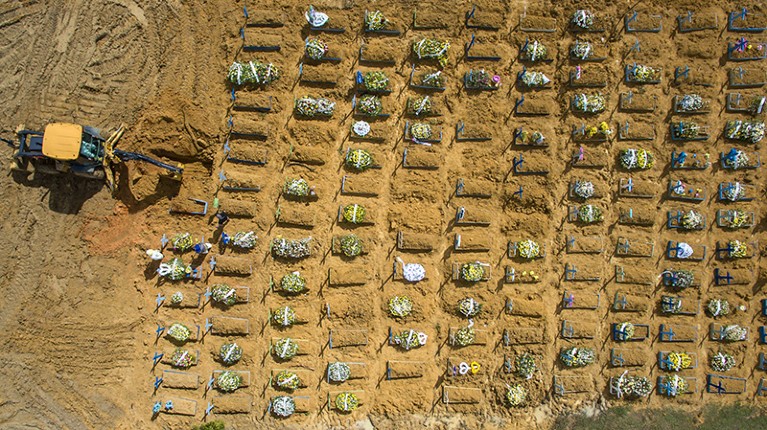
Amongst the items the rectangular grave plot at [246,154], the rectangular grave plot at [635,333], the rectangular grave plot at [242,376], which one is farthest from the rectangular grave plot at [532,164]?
the rectangular grave plot at [242,376]

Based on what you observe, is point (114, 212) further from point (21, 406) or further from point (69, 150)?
point (21, 406)

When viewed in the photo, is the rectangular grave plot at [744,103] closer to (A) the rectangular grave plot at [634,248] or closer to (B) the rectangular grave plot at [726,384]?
(A) the rectangular grave plot at [634,248]

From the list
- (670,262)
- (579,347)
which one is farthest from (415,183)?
(670,262)

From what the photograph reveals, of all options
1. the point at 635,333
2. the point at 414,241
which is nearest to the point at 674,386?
the point at 635,333

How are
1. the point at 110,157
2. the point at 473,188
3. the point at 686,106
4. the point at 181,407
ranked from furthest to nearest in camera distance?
the point at 686,106
the point at 473,188
the point at 181,407
the point at 110,157

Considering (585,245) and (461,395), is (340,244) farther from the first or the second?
(585,245)

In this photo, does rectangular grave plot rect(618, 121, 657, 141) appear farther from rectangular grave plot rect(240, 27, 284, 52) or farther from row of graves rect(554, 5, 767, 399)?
rectangular grave plot rect(240, 27, 284, 52)
